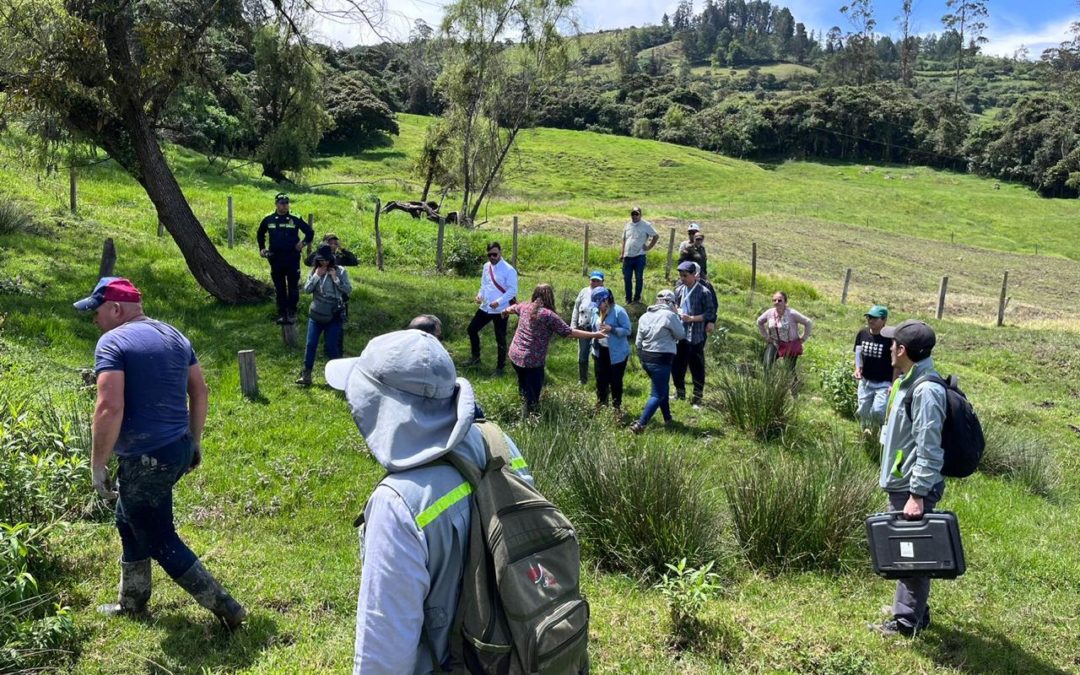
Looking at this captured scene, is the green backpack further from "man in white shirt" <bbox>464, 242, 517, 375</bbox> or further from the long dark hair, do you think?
"man in white shirt" <bbox>464, 242, 517, 375</bbox>

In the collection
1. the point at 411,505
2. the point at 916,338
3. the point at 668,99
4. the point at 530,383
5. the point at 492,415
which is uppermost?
the point at 668,99

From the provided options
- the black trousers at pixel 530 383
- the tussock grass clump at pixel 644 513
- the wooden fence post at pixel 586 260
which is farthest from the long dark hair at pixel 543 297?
the wooden fence post at pixel 586 260

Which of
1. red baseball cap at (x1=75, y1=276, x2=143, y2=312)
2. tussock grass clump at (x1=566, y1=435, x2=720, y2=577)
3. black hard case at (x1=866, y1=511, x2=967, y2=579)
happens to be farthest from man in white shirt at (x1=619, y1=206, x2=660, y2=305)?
red baseball cap at (x1=75, y1=276, x2=143, y2=312)

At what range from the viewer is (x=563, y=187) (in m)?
52.8

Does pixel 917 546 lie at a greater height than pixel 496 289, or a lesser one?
lesser

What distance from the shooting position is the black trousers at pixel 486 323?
34.8 ft

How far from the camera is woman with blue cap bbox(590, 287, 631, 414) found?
8.93 m

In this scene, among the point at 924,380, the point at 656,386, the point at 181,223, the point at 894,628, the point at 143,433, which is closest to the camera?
the point at 143,433

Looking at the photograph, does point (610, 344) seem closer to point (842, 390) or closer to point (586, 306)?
point (586, 306)

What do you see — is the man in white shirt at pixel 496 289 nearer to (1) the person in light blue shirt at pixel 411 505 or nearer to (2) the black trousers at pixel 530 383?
(2) the black trousers at pixel 530 383

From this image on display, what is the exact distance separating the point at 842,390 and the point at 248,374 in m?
7.63

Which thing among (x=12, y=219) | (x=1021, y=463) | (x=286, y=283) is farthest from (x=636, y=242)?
(x=12, y=219)

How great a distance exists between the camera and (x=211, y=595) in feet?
14.3

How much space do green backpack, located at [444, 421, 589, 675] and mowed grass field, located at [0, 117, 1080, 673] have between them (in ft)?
7.29
